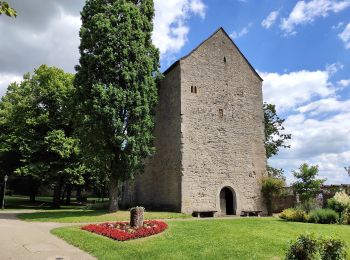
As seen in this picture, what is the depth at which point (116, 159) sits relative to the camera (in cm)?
2164

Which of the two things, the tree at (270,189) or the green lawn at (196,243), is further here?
the tree at (270,189)

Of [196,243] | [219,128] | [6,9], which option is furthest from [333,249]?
[219,128]

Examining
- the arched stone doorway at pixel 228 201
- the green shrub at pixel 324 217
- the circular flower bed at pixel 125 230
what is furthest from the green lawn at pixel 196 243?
the arched stone doorway at pixel 228 201

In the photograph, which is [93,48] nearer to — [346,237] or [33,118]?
[33,118]

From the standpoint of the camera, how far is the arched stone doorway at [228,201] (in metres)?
24.7

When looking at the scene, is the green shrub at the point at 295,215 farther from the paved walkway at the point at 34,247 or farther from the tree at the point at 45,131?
the tree at the point at 45,131

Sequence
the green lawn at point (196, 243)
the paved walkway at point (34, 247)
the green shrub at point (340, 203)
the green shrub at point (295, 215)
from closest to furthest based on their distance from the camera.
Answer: the paved walkway at point (34, 247) → the green lawn at point (196, 243) → the green shrub at point (340, 203) → the green shrub at point (295, 215)

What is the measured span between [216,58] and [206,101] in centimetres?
398

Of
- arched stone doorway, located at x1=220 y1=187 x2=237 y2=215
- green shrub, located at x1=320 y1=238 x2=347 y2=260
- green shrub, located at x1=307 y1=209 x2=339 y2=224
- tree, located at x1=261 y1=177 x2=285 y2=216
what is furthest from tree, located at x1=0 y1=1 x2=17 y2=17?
tree, located at x1=261 y1=177 x2=285 y2=216

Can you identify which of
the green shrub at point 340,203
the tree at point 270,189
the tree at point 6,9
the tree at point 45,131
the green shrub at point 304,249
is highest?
the tree at point 45,131

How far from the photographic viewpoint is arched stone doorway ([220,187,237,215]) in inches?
971

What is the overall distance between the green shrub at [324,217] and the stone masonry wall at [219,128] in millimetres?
7080

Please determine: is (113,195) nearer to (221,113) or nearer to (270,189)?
(221,113)

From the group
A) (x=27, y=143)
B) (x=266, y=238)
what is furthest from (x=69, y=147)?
(x=266, y=238)
